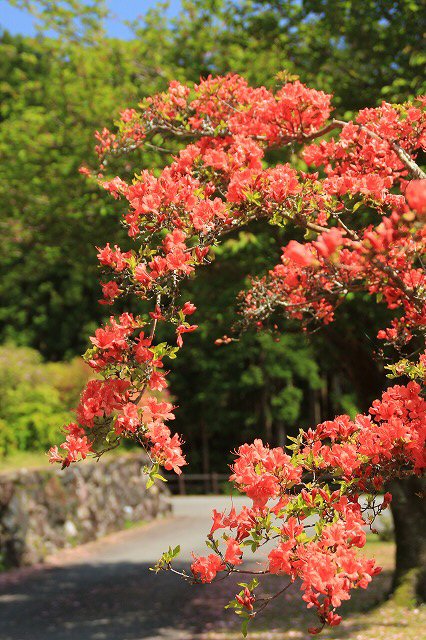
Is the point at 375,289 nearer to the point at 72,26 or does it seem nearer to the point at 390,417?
the point at 390,417

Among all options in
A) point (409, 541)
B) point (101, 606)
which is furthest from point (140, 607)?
point (409, 541)

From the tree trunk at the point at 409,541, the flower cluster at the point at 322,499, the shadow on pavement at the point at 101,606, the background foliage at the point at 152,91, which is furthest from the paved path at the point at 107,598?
the flower cluster at the point at 322,499

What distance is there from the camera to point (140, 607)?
9.84 m

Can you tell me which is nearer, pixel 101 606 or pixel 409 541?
pixel 409 541

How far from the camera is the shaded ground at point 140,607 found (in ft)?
27.2

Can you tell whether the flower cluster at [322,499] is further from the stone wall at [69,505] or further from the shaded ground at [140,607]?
the stone wall at [69,505]

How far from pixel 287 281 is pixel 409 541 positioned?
16.3ft

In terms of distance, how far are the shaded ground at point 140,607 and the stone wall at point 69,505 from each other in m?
0.46

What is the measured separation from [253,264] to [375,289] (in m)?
3.54

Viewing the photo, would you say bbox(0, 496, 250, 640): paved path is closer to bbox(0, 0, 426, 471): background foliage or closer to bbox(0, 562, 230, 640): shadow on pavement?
bbox(0, 562, 230, 640): shadow on pavement

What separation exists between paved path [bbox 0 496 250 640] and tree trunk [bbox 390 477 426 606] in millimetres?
2367

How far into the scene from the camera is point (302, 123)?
5.25 metres

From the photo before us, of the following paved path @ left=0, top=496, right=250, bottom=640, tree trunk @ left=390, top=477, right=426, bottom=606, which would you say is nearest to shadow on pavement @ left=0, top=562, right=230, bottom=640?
paved path @ left=0, top=496, right=250, bottom=640

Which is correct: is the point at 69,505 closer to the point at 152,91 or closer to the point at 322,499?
the point at 152,91
